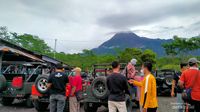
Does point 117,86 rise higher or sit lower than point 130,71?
lower

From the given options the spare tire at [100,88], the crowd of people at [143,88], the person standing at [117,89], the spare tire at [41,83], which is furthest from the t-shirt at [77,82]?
Result: the person standing at [117,89]

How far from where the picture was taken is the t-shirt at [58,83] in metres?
7.49

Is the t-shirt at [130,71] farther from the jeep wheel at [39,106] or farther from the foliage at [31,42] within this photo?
the foliage at [31,42]

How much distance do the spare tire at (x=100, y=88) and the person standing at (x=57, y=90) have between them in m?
1.84

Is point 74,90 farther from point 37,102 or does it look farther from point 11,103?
point 11,103

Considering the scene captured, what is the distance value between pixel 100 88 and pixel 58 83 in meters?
2.16

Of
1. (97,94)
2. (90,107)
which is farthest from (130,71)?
(90,107)

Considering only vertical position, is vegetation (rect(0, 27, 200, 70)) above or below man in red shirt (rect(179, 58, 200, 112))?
above

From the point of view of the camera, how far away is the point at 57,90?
295 inches

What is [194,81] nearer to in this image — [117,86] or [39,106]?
[117,86]

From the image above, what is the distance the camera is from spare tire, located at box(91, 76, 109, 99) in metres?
9.13

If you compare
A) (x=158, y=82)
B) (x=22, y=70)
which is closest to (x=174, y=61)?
(x=158, y=82)

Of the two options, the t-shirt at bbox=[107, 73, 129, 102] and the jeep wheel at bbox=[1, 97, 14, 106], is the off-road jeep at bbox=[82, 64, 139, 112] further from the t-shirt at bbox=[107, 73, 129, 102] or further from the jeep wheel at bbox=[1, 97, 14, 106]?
the jeep wheel at bbox=[1, 97, 14, 106]

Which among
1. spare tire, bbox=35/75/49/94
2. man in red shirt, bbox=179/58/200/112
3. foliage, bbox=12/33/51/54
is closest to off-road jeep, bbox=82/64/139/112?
spare tire, bbox=35/75/49/94
